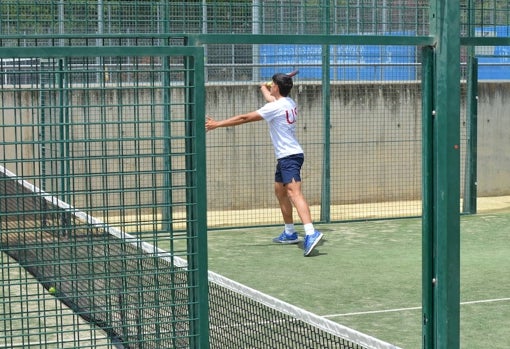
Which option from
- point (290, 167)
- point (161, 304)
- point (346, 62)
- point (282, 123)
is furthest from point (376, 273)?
point (346, 62)

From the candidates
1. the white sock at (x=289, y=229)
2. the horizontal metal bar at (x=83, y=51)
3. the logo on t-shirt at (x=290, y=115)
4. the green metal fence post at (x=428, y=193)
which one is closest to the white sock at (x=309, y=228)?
the white sock at (x=289, y=229)

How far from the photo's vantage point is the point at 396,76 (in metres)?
14.9

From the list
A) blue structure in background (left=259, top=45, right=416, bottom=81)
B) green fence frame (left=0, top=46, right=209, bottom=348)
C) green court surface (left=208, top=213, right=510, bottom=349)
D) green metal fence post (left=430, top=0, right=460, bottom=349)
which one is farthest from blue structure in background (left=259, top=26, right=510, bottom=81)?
green fence frame (left=0, top=46, right=209, bottom=348)

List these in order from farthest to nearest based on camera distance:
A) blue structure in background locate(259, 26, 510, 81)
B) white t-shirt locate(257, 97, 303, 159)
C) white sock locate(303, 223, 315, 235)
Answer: blue structure in background locate(259, 26, 510, 81) < white t-shirt locate(257, 97, 303, 159) < white sock locate(303, 223, 315, 235)

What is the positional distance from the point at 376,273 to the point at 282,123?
2.02m

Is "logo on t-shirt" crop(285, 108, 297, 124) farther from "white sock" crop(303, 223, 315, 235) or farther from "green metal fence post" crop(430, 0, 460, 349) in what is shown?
"green metal fence post" crop(430, 0, 460, 349)

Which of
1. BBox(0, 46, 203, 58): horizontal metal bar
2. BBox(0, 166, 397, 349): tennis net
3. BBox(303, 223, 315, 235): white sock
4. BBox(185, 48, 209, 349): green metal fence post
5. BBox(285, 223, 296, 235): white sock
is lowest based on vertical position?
BBox(285, 223, 296, 235): white sock

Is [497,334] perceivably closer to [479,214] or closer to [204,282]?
[204,282]

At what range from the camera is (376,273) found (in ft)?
32.1

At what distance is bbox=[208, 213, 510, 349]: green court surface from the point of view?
7.63m

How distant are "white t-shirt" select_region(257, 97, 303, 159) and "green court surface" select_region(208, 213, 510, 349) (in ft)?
3.65

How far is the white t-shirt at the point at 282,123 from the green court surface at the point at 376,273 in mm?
1114

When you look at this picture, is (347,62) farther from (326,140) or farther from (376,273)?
(376,273)

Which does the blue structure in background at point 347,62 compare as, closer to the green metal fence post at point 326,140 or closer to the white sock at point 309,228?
the green metal fence post at point 326,140
